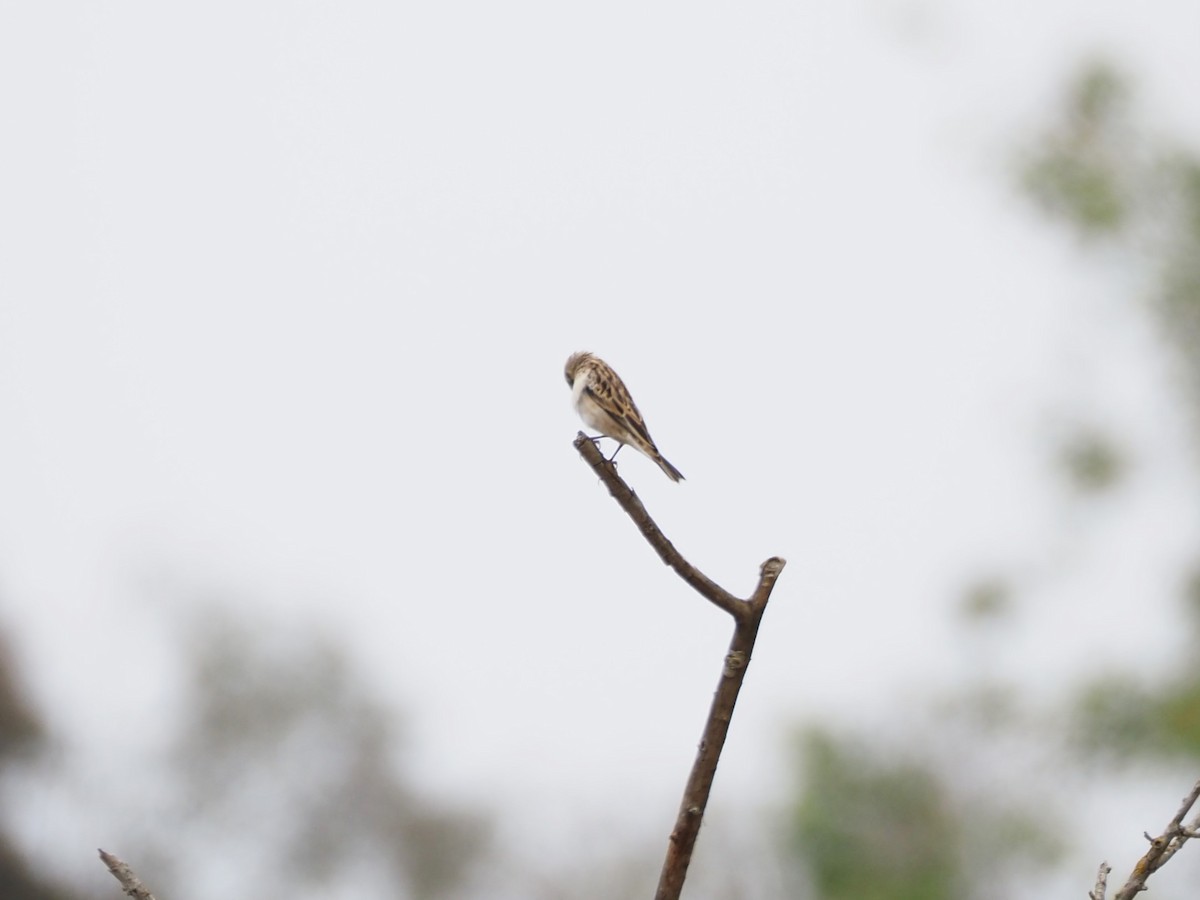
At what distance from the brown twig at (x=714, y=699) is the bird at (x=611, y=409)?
397 centimetres

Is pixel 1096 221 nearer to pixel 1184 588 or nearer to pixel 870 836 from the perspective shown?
pixel 1184 588

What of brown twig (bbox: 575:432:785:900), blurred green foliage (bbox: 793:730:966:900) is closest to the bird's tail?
brown twig (bbox: 575:432:785:900)

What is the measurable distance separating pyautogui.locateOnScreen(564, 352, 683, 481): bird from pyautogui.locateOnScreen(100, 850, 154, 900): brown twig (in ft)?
15.9

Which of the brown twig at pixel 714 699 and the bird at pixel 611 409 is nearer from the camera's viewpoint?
the brown twig at pixel 714 699

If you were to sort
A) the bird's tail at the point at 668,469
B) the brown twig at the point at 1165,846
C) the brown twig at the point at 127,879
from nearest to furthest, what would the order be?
the brown twig at the point at 127,879 < the brown twig at the point at 1165,846 < the bird's tail at the point at 668,469

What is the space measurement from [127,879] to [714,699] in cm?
128

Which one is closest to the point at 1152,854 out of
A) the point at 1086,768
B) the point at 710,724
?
the point at 710,724

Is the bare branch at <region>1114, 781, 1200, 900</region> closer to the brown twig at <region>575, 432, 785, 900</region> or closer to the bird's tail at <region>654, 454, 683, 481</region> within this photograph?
the brown twig at <region>575, 432, 785, 900</region>

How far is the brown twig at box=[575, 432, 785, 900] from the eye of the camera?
3.09 m

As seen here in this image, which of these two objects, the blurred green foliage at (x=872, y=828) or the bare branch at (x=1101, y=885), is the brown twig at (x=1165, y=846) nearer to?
the bare branch at (x=1101, y=885)

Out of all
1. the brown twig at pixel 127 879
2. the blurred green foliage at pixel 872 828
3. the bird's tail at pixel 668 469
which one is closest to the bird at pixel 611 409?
the bird's tail at pixel 668 469

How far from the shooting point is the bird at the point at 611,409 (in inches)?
315

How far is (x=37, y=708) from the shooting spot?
7816 millimetres

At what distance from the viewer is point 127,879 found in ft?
9.21
